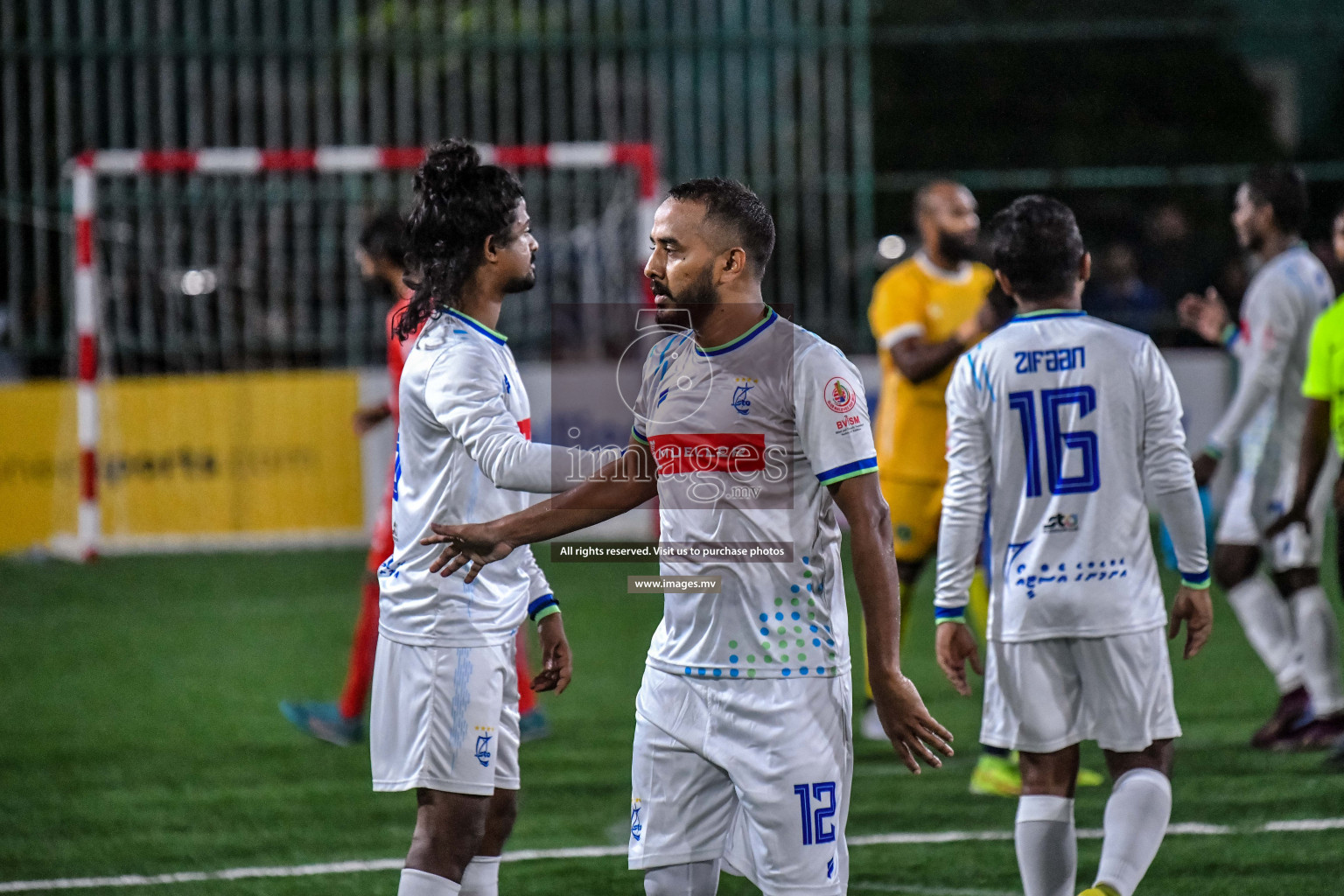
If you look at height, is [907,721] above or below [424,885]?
above

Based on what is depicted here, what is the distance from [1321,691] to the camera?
21.3 ft

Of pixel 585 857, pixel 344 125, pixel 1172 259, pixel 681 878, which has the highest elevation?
pixel 344 125

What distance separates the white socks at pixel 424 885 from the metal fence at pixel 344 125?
1071cm

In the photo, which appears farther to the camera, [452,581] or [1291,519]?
[1291,519]

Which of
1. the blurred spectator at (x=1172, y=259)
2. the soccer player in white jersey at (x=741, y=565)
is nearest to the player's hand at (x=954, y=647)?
the soccer player in white jersey at (x=741, y=565)

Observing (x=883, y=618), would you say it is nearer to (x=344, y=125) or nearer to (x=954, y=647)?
(x=954, y=647)

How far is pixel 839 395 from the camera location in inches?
127

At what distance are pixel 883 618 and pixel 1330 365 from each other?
3.29 metres

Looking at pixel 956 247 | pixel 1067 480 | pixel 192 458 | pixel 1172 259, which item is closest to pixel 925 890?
Answer: pixel 1067 480

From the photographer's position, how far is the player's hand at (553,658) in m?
3.79

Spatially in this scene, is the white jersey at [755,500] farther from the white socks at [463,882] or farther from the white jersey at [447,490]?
the white socks at [463,882]

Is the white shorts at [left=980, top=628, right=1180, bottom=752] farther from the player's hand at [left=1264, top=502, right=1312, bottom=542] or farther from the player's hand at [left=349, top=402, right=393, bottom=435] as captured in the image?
the player's hand at [left=349, top=402, right=393, bottom=435]

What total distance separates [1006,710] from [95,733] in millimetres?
4551

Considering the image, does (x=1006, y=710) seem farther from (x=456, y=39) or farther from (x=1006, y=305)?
(x=456, y=39)
